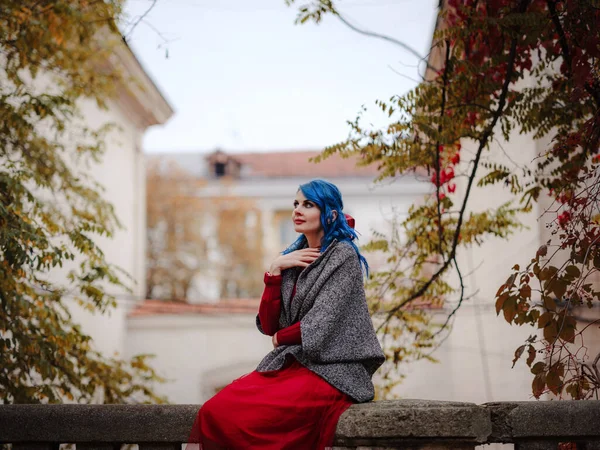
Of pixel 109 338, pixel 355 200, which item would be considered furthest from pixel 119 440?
pixel 355 200

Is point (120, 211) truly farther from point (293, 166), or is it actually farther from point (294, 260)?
point (293, 166)

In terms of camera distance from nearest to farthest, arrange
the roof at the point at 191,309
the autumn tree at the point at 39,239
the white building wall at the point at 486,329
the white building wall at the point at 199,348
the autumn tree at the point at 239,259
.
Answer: the autumn tree at the point at 39,239 → the white building wall at the point at 486,329 → the white building wall at the point at 199,348 → the roof at the point at 191,309 → the autumn tree at the point at 239,259

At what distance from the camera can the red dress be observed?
280 cm

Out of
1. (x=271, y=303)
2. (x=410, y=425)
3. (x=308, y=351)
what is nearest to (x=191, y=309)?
(x=271, y=303)

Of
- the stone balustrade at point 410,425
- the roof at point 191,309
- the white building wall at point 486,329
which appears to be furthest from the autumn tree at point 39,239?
the roof at point 191,309

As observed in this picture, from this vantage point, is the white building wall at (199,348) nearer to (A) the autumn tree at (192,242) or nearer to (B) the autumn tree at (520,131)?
(B) the autumn tree at (520,131)

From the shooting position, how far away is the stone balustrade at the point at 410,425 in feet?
9.13

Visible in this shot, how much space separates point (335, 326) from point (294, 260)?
41cm

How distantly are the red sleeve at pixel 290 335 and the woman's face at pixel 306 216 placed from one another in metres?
0.53

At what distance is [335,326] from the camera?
313 cm

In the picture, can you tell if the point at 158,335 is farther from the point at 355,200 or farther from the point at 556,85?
the point at 355,200

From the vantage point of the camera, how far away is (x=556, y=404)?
2.81m

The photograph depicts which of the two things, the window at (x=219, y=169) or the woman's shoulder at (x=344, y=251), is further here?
the window at (x=219, y=169)

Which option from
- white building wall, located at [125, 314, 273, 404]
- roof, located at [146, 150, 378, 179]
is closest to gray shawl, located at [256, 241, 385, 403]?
white building wall, located at [125, 314, 273, 404]
